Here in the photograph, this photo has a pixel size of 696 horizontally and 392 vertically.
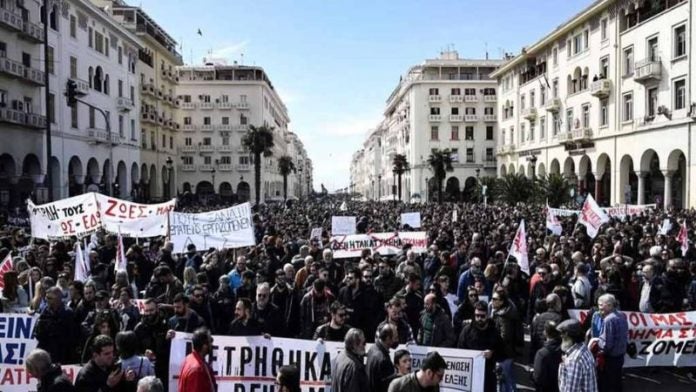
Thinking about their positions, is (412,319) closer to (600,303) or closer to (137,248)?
(600,303)

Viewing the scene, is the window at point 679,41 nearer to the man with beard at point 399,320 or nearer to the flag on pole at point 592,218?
the flag on pole at point 592,218

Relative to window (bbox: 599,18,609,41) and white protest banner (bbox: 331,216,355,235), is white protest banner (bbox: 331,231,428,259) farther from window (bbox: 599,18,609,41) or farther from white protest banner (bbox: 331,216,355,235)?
window (bbox: 599,18,609,41)

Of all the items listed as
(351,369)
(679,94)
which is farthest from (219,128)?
(351,369)

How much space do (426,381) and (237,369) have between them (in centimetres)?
318

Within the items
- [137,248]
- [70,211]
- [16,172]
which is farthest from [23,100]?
[137,248]

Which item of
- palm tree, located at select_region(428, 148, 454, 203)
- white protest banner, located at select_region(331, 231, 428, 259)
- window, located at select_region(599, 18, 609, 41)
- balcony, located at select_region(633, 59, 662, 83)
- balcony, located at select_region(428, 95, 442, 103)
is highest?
balcony, located at select_region(428, 95, 442, 103)

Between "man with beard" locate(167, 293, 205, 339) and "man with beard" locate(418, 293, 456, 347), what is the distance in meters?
2.82

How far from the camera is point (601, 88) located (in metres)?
42.6

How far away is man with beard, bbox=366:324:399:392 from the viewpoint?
19.9 feet

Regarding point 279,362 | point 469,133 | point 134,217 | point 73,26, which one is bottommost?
point 279,362

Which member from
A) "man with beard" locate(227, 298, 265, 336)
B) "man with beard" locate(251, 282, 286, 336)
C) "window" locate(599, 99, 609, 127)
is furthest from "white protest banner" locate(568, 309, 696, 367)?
"window" locate(599, 99, 609, 127)

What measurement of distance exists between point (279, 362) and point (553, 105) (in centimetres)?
4937

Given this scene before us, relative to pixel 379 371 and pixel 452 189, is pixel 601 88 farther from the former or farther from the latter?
pixel 379 371

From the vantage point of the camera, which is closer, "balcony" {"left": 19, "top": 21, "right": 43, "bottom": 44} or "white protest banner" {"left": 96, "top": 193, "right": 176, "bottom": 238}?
"white protest banner" {"left": 96, "top": 193, "right": 176, "bottom": 238}
